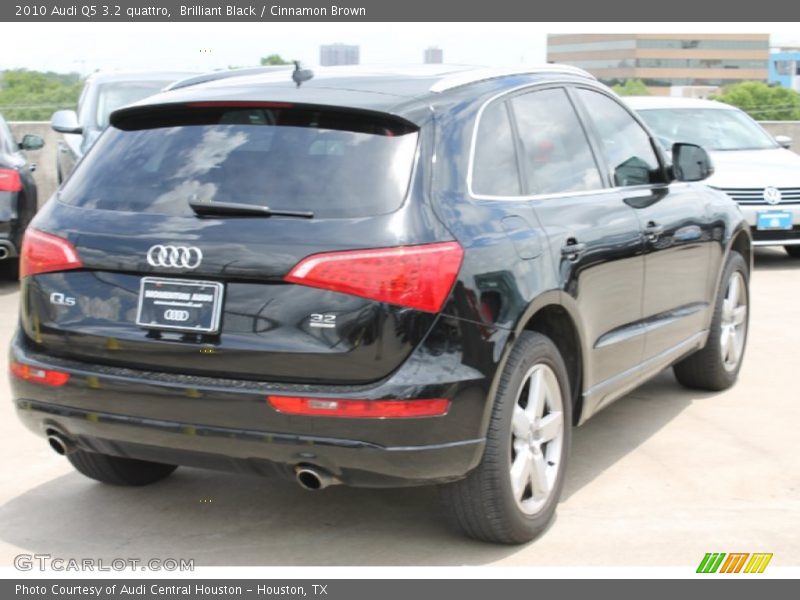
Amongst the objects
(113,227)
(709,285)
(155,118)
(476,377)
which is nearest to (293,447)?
(476,377)

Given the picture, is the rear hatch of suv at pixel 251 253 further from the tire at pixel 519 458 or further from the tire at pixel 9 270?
the tire at pixel 9 270

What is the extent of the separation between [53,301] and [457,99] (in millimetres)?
1609

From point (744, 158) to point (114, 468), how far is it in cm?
942

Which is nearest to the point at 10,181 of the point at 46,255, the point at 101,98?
the point at 101,98

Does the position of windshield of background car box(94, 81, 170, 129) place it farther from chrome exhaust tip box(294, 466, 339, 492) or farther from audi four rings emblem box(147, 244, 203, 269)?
chrome exhaust tip box(294, 466, 339, 492)

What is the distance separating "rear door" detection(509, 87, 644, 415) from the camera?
496cm

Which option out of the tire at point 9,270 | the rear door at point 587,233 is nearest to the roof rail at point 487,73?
the rear door at point 587,233

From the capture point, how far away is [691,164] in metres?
6.36

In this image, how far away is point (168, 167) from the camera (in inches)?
176

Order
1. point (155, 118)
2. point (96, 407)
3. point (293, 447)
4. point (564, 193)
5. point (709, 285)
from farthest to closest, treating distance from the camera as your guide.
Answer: point (709, 285), point (564, 193), point (155, 118), point (96, 407), point (293, 447)

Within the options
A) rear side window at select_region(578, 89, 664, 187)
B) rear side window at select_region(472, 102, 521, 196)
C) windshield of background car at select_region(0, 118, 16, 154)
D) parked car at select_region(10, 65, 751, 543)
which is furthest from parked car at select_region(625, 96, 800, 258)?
rear side window at select_region(472, 102, 521, 196)

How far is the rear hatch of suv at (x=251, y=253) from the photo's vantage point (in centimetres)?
405

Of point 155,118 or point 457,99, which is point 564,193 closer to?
point 457,99

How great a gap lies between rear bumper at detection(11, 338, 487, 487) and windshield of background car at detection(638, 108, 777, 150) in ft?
31.7
